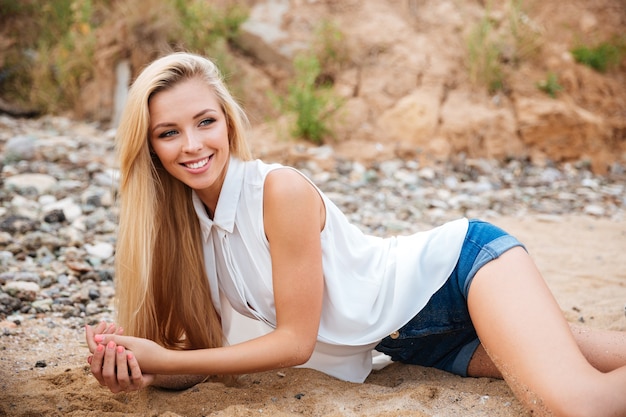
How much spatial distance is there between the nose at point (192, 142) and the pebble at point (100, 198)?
1403 millimetres

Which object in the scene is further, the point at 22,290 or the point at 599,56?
the point at 599,56

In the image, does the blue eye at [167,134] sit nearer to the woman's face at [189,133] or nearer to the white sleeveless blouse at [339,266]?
the woman's face at [189,133]

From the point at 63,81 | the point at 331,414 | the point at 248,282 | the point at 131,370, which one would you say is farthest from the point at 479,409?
the point at 63,81

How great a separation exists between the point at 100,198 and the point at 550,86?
5457 mm

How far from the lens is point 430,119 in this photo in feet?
24.4

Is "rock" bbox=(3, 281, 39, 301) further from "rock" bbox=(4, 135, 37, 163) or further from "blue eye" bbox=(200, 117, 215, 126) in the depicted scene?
"rock" bbox=(4, 135, 37, 163)

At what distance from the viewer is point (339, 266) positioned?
251cm

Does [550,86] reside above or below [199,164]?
above

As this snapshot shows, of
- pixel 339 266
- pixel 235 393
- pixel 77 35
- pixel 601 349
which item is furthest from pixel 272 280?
pixel 77 35

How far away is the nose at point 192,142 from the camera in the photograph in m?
2.35

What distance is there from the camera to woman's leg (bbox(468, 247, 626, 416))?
202 cm

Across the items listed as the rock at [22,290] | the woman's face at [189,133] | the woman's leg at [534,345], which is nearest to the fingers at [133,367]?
the woman's face at [189,133]

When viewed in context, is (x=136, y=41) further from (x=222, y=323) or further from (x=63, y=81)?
(x=222, y=323)

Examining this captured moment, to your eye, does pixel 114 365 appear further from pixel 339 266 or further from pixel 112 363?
pixel 339 266
